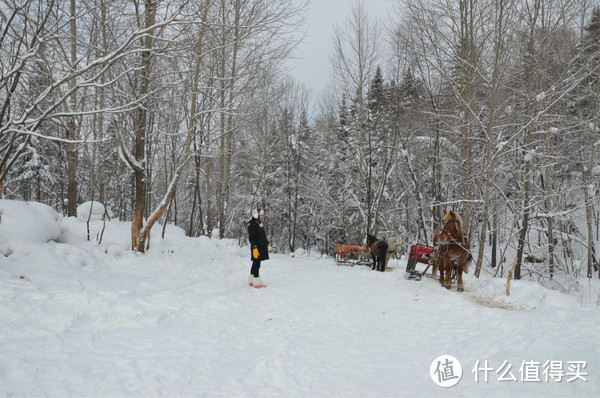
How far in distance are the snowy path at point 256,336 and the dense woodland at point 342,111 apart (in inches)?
85.8

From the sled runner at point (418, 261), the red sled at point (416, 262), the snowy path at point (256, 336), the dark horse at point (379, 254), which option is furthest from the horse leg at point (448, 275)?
the dark horse at point (379, 254)

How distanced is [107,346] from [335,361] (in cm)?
253

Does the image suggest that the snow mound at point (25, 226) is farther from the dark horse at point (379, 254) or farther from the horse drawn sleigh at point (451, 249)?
the dark horse at point (379, 254)

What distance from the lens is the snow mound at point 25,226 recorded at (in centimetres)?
589

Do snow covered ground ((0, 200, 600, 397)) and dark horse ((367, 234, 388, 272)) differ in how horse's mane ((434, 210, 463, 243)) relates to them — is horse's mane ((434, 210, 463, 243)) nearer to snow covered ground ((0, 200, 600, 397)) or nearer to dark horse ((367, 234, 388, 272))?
snow covered ground ((0, 200, 600, 397))

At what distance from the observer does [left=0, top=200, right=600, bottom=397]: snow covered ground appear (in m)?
2.82

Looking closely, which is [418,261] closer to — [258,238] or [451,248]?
[451,248]

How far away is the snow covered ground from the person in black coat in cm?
44

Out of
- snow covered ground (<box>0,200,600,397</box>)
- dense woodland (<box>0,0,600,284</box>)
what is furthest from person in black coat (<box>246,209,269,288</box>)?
dense woodland (<box>0,0,600,284</box>)

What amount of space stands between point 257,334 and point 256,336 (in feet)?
0.26

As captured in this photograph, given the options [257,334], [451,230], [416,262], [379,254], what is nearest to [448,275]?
[451,230]

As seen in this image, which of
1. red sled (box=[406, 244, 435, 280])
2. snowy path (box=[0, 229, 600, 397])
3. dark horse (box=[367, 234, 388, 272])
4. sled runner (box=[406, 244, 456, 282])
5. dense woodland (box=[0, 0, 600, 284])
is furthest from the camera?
dark horse (box=[367, 234, 388, 272])

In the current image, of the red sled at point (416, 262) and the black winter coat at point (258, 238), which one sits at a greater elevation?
the black winter coat at point (258, 238)

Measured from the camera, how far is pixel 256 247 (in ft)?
24.5
